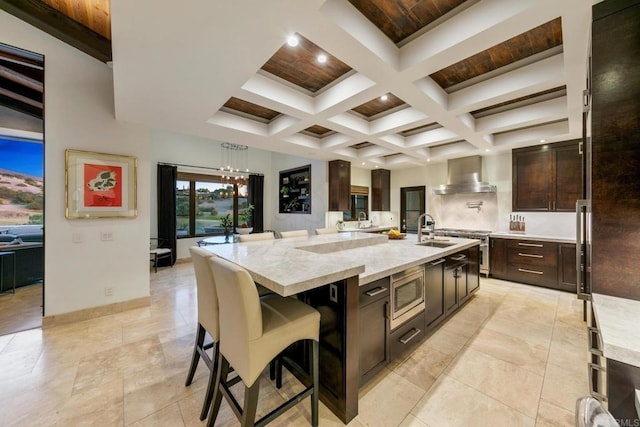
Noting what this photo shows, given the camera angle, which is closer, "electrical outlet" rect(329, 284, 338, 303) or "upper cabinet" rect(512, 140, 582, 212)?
"electrical outlet" rect(329, 284, 338, 303)

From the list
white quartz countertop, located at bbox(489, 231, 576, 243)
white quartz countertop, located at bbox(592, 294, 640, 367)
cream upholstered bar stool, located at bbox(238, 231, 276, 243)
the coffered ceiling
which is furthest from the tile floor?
the coffered ceiling

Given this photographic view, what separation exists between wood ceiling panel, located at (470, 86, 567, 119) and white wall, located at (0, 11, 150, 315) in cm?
496

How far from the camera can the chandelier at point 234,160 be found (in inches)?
263

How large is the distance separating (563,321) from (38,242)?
8.37 metres

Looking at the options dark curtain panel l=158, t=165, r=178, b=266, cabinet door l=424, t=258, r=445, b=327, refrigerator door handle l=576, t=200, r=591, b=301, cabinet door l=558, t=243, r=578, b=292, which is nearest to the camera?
refrigerator door handle l=576, t=200, r=591, b=301

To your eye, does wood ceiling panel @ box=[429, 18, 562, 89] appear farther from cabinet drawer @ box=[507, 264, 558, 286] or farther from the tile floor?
cabinet drawer @ box=[507, 264, 558, 286]

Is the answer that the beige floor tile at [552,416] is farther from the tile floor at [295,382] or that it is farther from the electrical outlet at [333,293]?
the electrical outlet at [333,293]

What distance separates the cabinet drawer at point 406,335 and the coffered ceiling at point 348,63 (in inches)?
89.2

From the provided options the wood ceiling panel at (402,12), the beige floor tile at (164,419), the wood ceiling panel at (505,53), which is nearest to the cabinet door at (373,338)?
the beige floor tile at (164,419)

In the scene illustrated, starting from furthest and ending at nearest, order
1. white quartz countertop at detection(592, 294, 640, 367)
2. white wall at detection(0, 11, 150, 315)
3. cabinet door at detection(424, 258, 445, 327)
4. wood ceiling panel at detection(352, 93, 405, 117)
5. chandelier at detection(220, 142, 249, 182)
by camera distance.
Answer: chandelier at detection(220, 142, 249, 182), wood ceiling panel at detection(352, 93, 405, 117), white wall at detection(0, 11, 150, 315), cabinet door at detection(424, 258, 445, 327), white quartz countertop at detection(592, 294, 640, 367)

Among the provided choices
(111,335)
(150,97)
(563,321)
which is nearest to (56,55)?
(150,97)

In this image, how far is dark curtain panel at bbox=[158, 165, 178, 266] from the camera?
584 centimetres

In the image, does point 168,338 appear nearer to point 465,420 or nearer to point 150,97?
point 150,97

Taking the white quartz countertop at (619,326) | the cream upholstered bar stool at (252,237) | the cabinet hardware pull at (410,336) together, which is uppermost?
the cream upholstered bar stool at (252,237)
